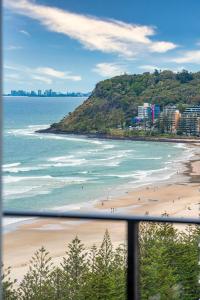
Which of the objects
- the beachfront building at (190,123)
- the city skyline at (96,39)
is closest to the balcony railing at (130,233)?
the beachfront building at (190,123)

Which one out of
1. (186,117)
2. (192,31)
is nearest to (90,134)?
(186,117)

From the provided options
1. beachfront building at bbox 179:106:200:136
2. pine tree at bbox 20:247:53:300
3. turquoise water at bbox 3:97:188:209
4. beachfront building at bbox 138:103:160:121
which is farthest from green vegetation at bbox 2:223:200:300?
beachfront building at bbox 138:103:160:121

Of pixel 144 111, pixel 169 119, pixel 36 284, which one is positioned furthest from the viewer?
pixel 144 111

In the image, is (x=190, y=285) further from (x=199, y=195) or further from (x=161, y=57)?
(x=161, y=57)

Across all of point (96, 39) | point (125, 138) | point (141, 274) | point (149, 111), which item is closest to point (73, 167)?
point (125, 138)

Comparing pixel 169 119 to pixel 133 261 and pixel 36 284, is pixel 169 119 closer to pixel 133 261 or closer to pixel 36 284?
pixel 36 284

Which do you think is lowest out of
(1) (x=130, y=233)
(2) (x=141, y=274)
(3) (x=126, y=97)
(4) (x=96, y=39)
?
(2) (x=141, y=274)
